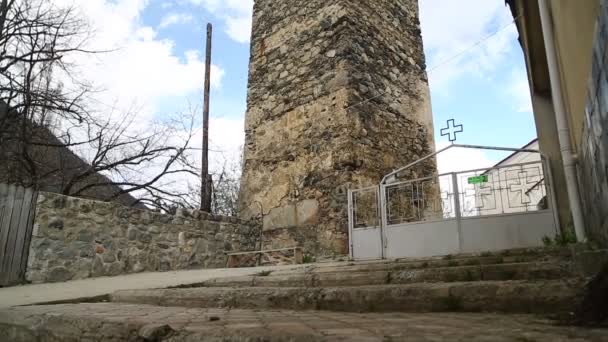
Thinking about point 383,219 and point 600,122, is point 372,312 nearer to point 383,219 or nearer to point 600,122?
point 600,122

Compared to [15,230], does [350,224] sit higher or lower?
higher

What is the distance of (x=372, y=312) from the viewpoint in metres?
2.18

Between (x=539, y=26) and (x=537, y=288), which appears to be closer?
(x=537, y=288)

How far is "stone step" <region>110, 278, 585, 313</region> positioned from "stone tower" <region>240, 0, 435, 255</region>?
12.0 ft

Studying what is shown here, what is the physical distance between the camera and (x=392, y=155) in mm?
7137

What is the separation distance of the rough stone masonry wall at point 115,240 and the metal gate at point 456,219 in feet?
7.82

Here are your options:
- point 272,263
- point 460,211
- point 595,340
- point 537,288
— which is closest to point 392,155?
point 460,211

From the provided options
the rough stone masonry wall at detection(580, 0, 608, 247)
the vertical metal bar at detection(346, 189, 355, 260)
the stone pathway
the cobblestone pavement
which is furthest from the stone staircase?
the vertical metal bar at detection(346, 189, 355, 260)

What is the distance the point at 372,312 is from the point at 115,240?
444 centimetres

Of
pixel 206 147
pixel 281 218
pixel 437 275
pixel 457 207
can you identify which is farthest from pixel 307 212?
pixel 437 275

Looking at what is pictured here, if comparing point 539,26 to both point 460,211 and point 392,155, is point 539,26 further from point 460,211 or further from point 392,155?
point 392,155

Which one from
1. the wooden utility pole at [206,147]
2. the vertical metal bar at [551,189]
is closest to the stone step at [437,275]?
the vertical metal bar at [551,189]

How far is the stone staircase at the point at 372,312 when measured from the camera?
1439mm

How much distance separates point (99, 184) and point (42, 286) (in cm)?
394
